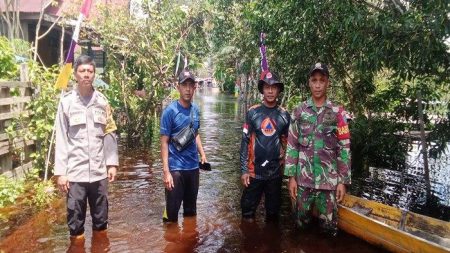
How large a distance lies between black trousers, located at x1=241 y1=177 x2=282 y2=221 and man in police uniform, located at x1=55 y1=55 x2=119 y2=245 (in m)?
1.75

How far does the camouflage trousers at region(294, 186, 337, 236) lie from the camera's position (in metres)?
4.66

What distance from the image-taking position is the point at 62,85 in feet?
18.1

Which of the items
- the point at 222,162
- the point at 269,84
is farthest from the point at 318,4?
the point at 222,162

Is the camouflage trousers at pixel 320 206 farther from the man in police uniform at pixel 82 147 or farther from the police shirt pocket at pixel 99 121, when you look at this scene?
the police shirt pocket at pixel 99 121

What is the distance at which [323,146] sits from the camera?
459 cm

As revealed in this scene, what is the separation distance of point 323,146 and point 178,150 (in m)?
1.71

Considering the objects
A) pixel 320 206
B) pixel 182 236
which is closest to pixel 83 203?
pixel 182 236

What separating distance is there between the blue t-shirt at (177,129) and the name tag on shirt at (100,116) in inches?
27.6

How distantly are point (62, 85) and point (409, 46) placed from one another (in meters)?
4.66

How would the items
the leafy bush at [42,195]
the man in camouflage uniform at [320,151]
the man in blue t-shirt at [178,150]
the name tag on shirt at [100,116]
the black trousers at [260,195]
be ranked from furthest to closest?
the leafy bush at [42,195] < the black trousers at [260,195] < the man in blue t-shirt at [178,150] < the man in camouflage uniform at [320,151] < the name tag on shirt at [100,116]

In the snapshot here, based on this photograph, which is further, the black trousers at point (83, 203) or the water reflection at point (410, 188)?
the water reflection at point (410, 188)

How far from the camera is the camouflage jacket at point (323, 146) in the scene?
4.56 metres

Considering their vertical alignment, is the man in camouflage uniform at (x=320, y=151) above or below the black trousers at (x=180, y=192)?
above

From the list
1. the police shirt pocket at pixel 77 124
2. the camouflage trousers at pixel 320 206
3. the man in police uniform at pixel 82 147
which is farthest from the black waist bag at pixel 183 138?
the camouflage trousers at pixel 320 206
